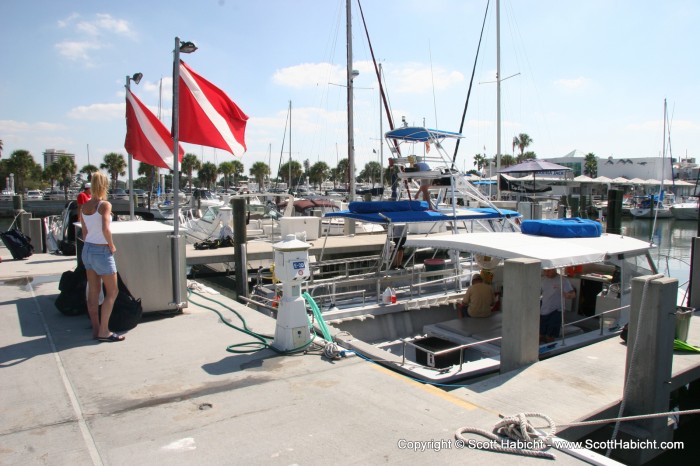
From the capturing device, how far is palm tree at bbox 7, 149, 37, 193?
6981 cm

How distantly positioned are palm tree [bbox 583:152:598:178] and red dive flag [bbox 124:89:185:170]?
86.2m

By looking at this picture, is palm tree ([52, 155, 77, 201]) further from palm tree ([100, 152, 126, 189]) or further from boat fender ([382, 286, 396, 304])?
boat fender ([382, 286, 396, 304])

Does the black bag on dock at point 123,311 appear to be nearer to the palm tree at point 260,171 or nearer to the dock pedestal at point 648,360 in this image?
the dock pedestal at point 648,360

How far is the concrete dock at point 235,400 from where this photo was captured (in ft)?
11.9

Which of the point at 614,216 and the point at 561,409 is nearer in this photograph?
the point at 561,409

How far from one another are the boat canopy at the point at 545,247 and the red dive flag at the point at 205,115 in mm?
3873

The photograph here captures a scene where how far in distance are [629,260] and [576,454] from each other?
20.5 ft

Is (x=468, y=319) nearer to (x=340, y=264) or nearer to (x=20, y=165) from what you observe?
(x=340, y=264)

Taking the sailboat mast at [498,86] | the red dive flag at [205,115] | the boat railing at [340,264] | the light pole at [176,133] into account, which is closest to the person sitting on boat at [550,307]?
the boat railing at [340,264]

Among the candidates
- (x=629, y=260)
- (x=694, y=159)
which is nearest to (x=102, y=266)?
(x=629, y=260)

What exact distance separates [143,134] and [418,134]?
5.83 meters

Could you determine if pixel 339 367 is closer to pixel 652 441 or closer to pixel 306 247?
pixel 306 247

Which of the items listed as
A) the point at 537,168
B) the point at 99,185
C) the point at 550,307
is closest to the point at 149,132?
the point at 99,185

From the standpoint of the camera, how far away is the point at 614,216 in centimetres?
1703
